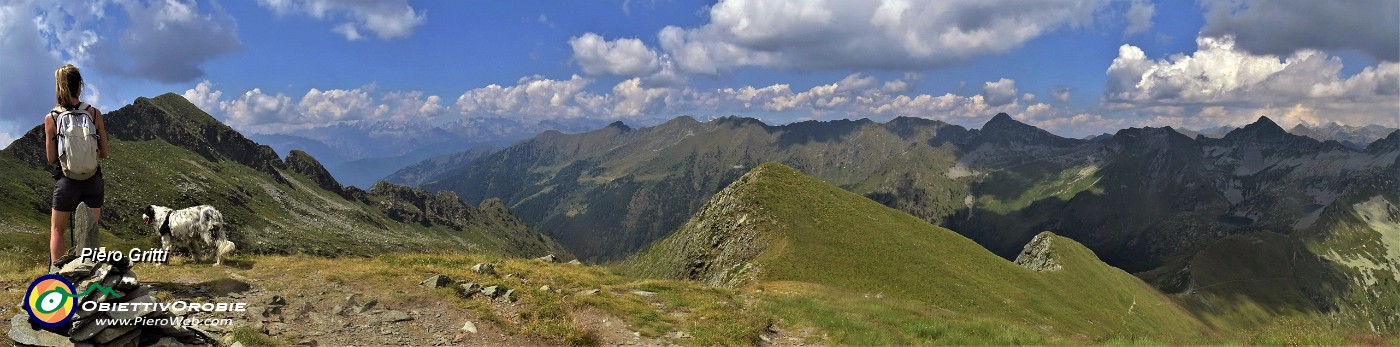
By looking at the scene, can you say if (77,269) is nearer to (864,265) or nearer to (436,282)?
(436,282)

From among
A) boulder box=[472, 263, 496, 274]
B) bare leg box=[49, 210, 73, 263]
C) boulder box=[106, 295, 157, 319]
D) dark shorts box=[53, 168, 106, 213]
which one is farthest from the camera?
boulder box=[472, 263, 496, 274]

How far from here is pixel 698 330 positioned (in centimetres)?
2142

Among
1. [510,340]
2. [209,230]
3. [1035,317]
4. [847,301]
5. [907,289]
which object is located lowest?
[1035,317]

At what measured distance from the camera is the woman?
12.7m

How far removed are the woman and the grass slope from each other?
2611cm

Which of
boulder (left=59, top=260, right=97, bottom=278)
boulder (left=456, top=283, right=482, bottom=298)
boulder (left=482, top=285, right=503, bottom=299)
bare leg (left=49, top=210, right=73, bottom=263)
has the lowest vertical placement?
boulder (left=482, top=285, right=503, bottom=299)

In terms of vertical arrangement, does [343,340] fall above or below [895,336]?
above

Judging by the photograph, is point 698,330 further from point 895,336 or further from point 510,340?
point 895,336

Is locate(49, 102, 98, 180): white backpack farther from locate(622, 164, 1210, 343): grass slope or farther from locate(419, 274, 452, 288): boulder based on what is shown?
locate(622, 164, 1210, 343): grass slope

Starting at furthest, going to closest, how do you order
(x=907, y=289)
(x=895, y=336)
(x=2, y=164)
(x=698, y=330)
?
(x=2, y=164) → (x=907, y=289) → (x=895, y=336) → (x=698, y=330)

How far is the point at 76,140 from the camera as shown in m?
12.7

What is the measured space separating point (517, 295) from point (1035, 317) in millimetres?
50178

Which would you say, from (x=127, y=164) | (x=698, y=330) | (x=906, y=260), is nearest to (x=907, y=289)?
(x=906, y=260)

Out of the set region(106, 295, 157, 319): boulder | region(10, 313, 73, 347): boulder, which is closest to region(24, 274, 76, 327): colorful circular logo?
region(10, 313, 73, 347): boulder
